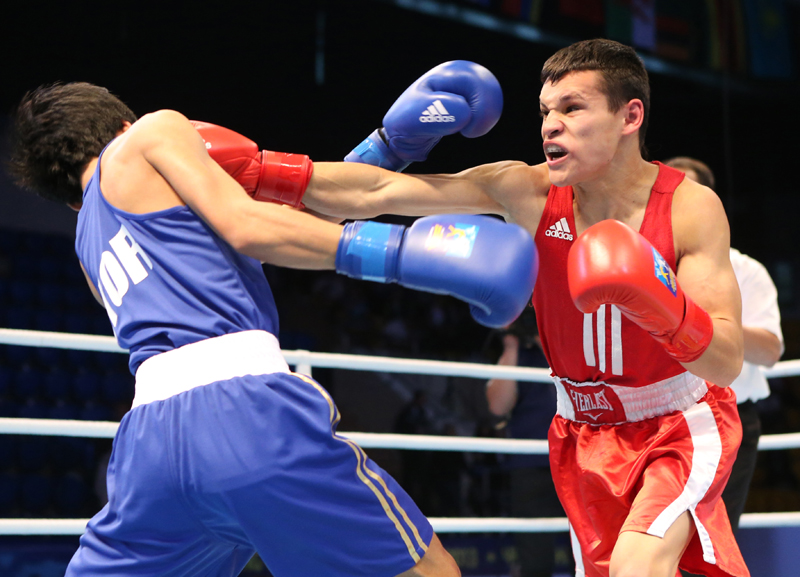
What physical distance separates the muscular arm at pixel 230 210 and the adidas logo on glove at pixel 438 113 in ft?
2.10

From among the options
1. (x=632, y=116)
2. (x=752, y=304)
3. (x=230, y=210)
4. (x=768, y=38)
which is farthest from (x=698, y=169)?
(x=768, y=38)

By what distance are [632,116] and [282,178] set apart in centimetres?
88

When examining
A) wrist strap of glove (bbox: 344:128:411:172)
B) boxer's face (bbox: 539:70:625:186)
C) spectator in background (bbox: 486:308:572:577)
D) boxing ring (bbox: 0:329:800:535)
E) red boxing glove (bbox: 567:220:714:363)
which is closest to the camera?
red boxing glove (bbox: 567:220:714:363)

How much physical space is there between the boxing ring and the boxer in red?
0.67 metres

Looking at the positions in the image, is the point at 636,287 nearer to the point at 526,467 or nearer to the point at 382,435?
the point at 382,435

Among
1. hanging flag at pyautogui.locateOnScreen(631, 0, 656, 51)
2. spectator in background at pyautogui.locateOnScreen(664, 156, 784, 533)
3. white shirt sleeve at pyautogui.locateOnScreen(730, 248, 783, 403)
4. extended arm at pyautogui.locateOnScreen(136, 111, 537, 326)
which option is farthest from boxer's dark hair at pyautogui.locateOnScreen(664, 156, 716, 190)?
hanging flag at pyautogui.locateOnScreen(631, 0, 656, 51)

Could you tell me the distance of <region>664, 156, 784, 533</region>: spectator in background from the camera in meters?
2.63

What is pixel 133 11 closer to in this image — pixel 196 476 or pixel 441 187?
pixel 441 187

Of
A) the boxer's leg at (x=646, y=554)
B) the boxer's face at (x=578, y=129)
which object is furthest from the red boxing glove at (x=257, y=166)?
the boxer's leg at (x=646, y=554)

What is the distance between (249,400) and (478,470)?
4884 mm

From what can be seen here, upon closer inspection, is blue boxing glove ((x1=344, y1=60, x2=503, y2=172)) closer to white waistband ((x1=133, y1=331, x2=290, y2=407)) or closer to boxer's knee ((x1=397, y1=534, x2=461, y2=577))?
white waistband ((x1=133, y1=331, x2=290, y2=407))

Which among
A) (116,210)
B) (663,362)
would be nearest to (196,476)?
(116,210)

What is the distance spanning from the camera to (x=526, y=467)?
10.8 ft

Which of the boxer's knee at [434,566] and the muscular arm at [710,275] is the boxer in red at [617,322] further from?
the boxer's knee at [434,566]
